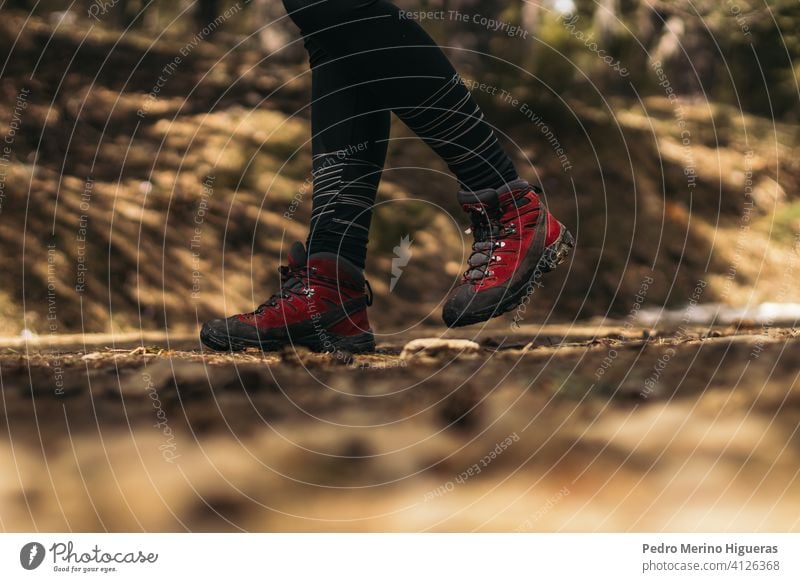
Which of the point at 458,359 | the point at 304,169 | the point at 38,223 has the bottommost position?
the point at 458,359

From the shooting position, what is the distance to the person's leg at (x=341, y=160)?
1.98 m

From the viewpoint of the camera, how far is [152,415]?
139 cm

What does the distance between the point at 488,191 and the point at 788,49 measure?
3019 millimetres

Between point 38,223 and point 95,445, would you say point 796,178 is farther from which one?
point 95,445

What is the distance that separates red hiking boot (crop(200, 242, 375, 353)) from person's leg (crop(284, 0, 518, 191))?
15.0 inches

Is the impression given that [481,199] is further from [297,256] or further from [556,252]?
[297,256]

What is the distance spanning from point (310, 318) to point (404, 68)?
59 centimetres

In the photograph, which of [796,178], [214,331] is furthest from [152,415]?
[796,178]

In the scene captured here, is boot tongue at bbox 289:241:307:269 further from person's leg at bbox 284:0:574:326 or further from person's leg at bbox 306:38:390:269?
person's leg at bbox 284:0:574:326

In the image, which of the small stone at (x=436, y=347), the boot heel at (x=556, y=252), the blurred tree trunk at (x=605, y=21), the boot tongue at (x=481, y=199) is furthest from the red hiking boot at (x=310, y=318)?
the blurred tree trunk at (x=605, y=21)

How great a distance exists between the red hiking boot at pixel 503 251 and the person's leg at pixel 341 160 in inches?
9.8

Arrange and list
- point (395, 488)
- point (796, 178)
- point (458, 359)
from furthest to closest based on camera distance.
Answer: point (796, 178), point (458, 359), point (395, 488)

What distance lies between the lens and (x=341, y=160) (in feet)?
6.52

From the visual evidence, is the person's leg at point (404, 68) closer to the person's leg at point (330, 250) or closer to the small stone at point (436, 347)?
the person's leg at point (330, 250)
